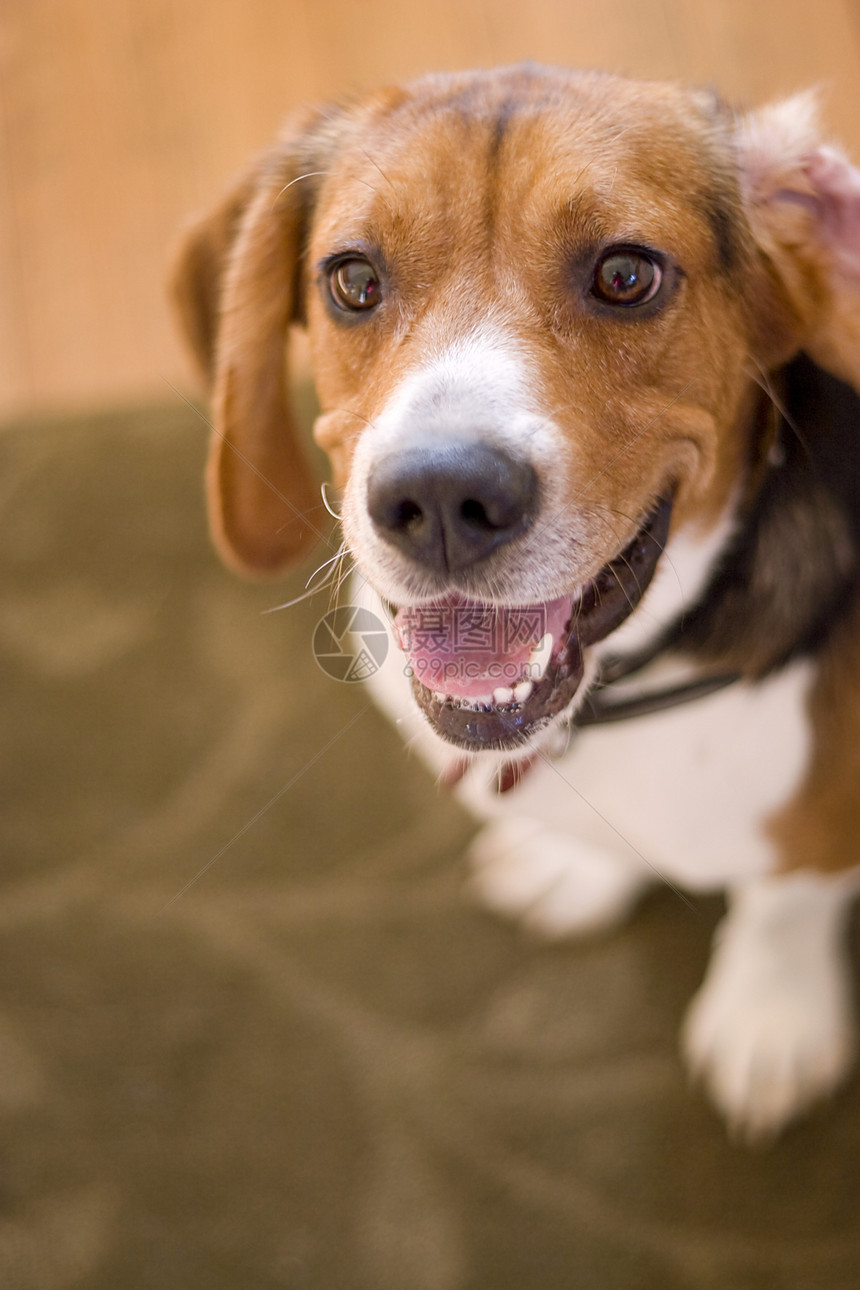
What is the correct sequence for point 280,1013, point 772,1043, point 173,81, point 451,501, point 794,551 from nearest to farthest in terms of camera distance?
point 451,501 < point 794,551 < point 772,1043 < point 280,1013 < point 173,81

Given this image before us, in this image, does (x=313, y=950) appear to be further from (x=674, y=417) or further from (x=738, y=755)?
(x=674, y=417)

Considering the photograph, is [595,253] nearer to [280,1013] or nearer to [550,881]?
[550,881]

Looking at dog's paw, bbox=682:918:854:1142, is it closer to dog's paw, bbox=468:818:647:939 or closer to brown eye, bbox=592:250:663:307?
dog's paw, bbox=468:818:647:939

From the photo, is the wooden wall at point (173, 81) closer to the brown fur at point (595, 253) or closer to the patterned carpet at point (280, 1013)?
the patterned carpet at point (280, 1013)

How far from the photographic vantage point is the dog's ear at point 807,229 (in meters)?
1.28

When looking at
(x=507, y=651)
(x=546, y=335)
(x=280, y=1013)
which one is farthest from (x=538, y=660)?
(x=280, y=1013)

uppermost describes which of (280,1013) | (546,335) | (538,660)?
(546,335)

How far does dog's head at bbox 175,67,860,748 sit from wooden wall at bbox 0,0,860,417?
1801 millimetres

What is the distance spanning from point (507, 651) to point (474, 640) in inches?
1.8

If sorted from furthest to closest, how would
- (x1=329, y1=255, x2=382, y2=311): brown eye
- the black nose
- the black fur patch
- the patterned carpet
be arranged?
the patterned carpet
the black fur patch
(x1=329, y1=255, x2=382, y2=311): brown eye
the black nose

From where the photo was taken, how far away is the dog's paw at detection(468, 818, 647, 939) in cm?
212

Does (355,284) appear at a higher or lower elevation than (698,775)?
higher

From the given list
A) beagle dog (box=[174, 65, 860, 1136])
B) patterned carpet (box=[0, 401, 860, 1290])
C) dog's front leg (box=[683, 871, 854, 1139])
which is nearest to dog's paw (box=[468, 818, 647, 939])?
patterned carpet (box=[0, 401, 860, 1290])

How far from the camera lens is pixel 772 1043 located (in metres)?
1.90
